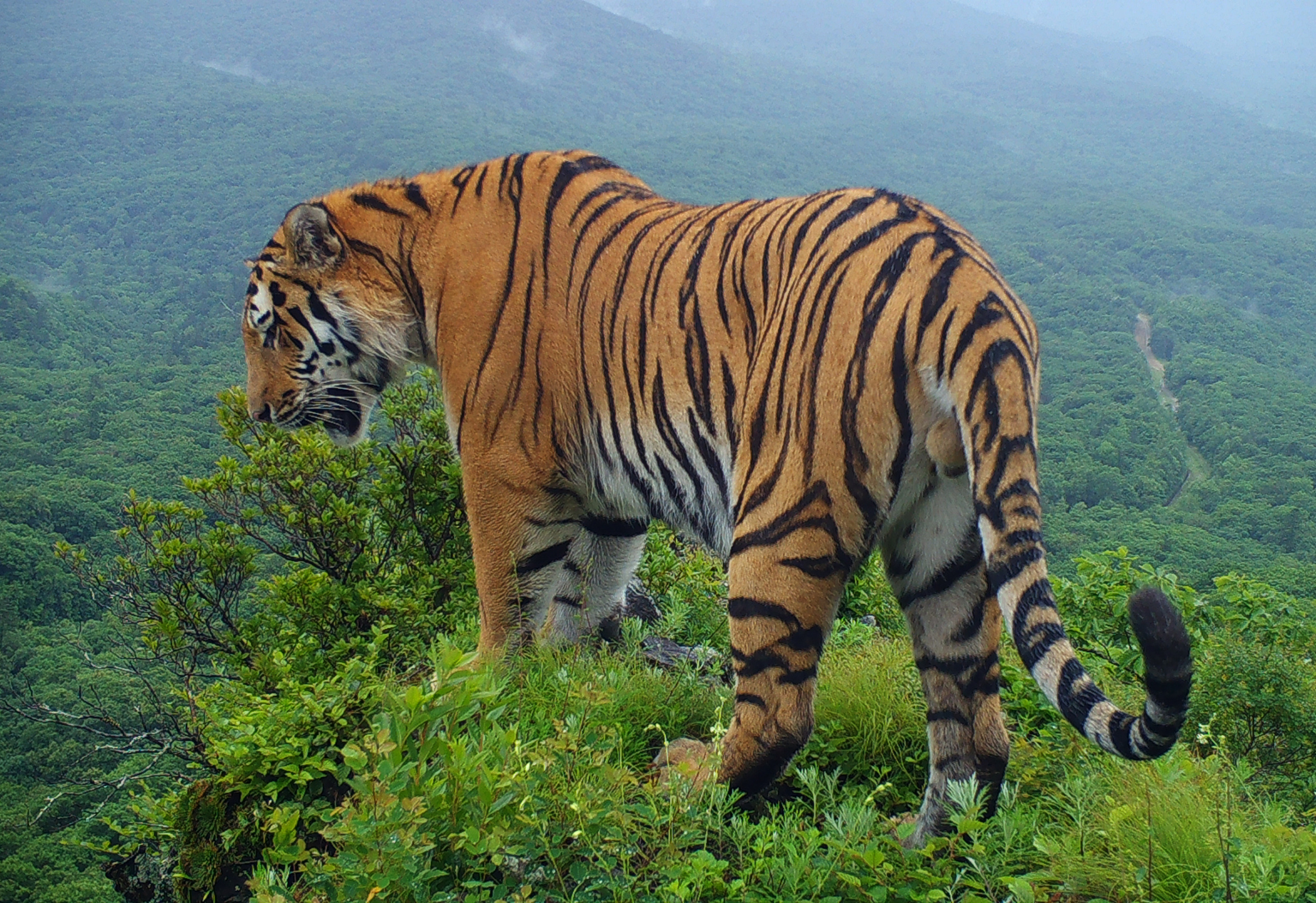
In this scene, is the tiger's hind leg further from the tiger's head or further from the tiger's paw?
the tiger's head

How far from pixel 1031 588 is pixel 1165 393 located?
57.8m

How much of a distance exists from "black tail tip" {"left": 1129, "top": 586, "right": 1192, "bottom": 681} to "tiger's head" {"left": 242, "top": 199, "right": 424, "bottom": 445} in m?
3.68

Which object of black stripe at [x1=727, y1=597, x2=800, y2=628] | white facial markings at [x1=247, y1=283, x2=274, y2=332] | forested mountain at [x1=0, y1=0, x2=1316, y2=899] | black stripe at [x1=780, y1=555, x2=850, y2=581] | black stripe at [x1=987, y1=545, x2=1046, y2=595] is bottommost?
forested mountain at [x1=0, y1=0, x2=1316, y2=899]

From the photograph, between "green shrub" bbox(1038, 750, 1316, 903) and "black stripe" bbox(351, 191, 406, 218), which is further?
"black stripe" bbox(351, 191, 406, 218)

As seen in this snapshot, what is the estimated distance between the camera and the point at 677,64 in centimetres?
18450

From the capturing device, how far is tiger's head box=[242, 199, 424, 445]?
4836 mm

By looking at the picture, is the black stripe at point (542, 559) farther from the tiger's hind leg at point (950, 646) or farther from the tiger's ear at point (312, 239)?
the tiger's ear at point (312, 239)

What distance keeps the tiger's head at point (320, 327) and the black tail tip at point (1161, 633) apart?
3.68 m

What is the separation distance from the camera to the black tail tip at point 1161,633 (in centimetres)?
215

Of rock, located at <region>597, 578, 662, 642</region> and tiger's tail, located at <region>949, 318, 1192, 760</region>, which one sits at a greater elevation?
tiger's tail, located at <region>949, 318, 1192, 760</region>

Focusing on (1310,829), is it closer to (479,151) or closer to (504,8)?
(479,151)

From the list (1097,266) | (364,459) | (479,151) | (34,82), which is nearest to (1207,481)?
(364,459)

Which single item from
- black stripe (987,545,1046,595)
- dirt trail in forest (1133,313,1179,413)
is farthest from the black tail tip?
dirt trail in forest (1133,313,1179,413)

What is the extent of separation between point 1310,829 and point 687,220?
9.82 ft
